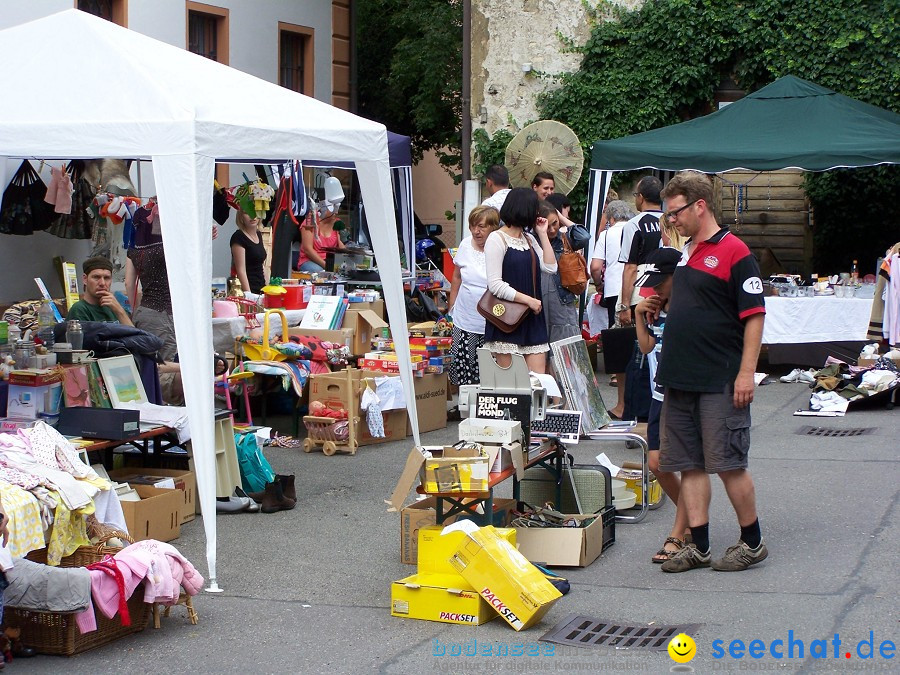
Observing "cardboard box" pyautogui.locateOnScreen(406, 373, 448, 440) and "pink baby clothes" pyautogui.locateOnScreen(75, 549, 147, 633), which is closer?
"pink baby clothes" pyautogui.locateOnScreen(75, 549, 147, 633)

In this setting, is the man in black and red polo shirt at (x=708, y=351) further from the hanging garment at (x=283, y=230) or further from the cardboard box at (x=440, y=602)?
the hanging garment at (x=283, y=230)

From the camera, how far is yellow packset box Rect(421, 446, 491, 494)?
534cm

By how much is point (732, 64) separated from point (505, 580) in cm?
1282

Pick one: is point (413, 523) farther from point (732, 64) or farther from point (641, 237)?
point (732, 64)

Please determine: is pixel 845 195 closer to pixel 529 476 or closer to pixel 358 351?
pixel 358 351

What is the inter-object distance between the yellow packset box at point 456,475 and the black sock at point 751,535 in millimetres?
1305

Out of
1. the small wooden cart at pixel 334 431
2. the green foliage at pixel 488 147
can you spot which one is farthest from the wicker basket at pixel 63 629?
the green foliage at pixel 488 147

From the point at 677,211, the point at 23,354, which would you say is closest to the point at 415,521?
the point at 677,211

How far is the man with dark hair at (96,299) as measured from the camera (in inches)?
304

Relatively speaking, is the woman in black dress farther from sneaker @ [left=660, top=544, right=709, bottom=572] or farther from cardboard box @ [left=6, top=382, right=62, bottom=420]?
sneaker @ [left=660, top=544, right=709, bottom=572]

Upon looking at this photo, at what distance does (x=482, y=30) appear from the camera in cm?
1700

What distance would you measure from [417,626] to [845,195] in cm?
1388

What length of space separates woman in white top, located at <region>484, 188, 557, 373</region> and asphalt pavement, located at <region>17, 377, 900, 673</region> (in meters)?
0.94

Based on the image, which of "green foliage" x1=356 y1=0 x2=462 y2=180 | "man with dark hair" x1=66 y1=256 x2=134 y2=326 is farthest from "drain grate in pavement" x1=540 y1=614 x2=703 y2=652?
"green foliage" x1=356 y1=0 x2=462 y2=180
